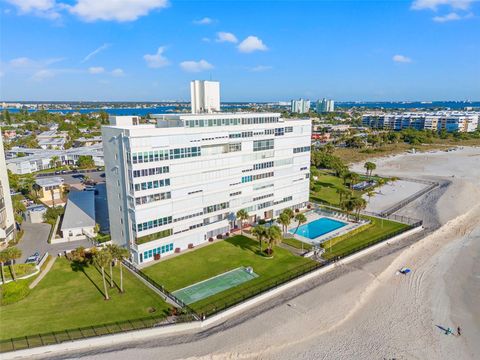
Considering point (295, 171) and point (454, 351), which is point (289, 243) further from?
point (454, 351)

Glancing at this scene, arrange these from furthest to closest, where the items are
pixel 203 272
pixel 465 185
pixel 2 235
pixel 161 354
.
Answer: pixel 465 185 < pixel 2 235 < pixel 203 272 < pixel 161 354

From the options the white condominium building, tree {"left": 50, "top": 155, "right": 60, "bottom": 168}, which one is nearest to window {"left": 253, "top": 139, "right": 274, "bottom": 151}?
the white condominium building

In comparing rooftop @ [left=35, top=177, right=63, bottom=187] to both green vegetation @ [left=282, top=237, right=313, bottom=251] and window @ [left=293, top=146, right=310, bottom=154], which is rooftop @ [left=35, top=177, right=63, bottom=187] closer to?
window @ [left=293, top=146, right=310, bottom=154]

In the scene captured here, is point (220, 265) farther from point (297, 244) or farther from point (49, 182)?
point (49, 182)

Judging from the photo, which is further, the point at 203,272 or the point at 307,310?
the point at 203,272

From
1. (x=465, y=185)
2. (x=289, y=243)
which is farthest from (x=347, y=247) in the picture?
(x=465, y=185)

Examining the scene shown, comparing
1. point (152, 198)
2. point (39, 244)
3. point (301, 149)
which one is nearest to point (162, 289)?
point (152, 198)
